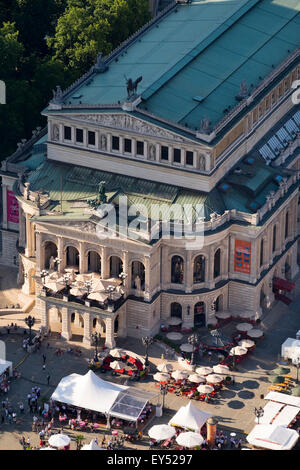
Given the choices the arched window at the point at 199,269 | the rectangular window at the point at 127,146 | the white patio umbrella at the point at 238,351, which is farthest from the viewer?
the rectangular window at the point at 127,146

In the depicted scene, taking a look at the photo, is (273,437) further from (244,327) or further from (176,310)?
(176,310)

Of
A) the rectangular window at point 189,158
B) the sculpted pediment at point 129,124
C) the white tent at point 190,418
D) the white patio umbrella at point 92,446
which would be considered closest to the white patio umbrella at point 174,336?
the white tent at point 190,418

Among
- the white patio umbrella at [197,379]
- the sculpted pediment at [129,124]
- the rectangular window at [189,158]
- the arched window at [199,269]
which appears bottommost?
the white patio umbrella at [197,379]

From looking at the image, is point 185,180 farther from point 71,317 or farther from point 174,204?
point 71,317

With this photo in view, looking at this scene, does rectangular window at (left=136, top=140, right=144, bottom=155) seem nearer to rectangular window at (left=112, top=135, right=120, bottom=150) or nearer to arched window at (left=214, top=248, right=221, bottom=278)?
rectangular window at (left=112, top=135, right=120, bottom=150)

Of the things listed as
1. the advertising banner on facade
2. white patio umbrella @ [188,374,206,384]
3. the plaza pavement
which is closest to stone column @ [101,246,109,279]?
the plaza pavement

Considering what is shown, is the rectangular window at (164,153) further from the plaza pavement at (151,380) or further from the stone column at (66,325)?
the stone column at (66,325)
